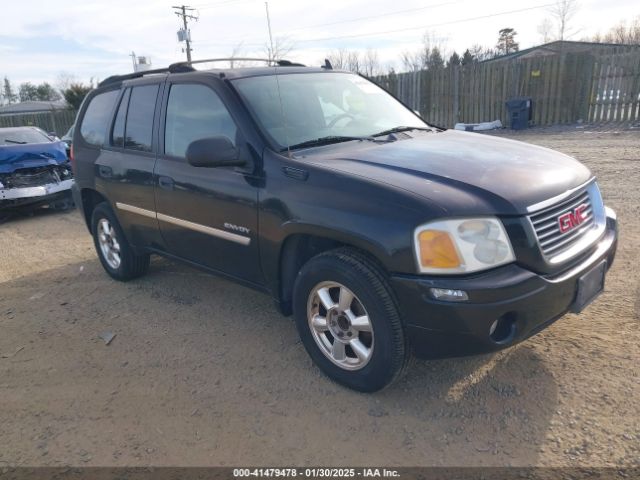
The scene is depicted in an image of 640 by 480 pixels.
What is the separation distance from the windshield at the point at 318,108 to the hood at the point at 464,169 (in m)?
0.24

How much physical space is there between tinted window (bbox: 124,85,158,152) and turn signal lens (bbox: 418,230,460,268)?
103 inches

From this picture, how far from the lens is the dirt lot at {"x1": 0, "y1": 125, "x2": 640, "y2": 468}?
99.8 inches

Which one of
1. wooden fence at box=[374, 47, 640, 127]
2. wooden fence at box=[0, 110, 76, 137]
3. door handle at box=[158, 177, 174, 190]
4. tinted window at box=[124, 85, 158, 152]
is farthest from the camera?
wooden fence at box=[0, 110, 76, 137]

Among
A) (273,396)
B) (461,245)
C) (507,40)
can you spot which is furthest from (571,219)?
(507,40)

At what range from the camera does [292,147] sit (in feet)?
10.6

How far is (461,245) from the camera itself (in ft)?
8.00

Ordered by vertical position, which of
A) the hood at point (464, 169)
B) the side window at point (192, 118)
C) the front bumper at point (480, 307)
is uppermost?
the side window at point (192, 118)

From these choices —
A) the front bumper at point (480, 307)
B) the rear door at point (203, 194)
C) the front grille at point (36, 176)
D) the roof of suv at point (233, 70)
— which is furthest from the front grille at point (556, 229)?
the front grille at point (36, 176)

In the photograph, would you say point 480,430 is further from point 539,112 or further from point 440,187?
point 539,112

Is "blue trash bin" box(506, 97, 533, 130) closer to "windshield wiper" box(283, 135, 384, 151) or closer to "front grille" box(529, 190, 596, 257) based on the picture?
"windshield wiper" box(283, 135, 384, 151)

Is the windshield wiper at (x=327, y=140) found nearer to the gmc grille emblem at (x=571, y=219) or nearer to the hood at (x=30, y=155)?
the gmc grille emblem at (x=571, y=219)

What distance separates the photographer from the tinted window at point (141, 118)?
412cm

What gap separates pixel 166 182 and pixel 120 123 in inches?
42.1

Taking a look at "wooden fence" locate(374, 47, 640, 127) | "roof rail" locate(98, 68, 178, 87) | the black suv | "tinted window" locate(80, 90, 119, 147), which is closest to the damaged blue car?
"tinted window" locate(80, 90, 119, 147)
